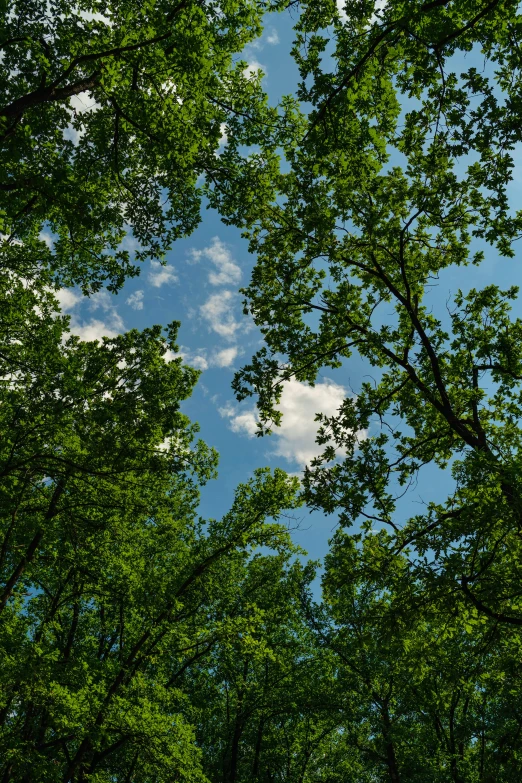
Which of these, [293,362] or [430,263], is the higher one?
[430,263]

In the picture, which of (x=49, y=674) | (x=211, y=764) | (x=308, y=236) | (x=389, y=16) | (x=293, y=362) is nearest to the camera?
(x=389, y=16)

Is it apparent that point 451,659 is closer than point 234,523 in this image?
Yes

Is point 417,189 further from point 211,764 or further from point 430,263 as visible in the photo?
point 211,764

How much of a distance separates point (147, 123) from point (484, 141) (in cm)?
542

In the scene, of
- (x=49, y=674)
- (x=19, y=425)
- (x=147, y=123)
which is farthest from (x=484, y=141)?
(x=49, y=674)

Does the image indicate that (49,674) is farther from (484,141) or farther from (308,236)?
(484,141)

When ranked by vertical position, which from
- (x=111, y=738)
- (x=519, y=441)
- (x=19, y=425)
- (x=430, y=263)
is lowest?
(x=111, y=738)

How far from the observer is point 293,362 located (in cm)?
1188

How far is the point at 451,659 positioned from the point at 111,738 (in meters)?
10.1

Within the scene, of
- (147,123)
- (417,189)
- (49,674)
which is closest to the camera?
(147,123)

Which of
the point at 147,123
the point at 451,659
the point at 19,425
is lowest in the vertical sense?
the point at 451,659

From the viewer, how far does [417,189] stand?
1009cm

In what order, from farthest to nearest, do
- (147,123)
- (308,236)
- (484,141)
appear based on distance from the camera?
(308,236)
(147,123)
(484,141)

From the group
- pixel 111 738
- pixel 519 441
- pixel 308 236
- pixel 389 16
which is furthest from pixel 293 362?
pixel 111 738
